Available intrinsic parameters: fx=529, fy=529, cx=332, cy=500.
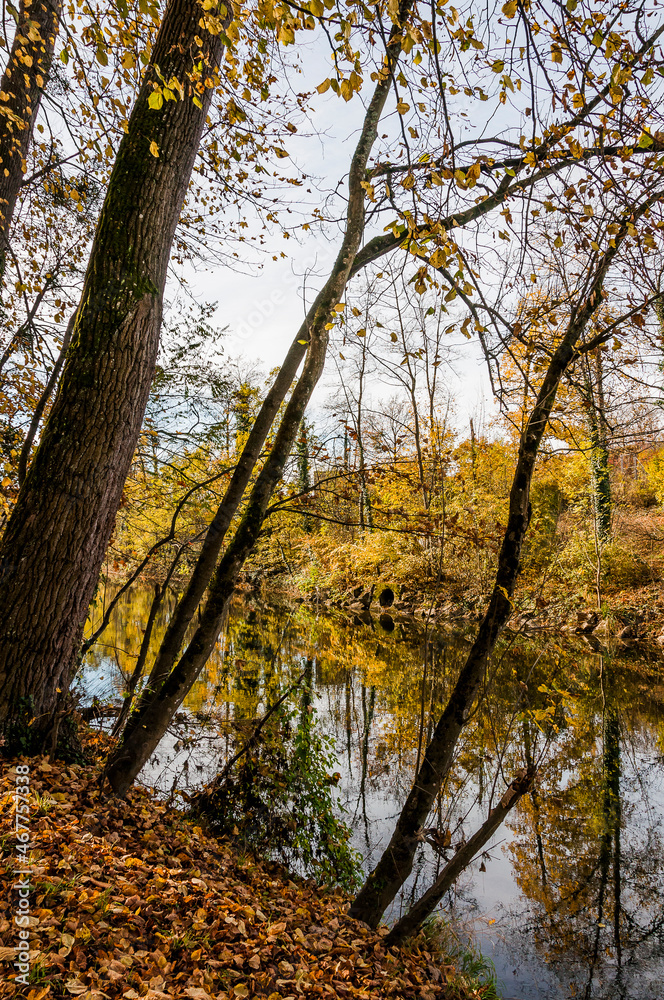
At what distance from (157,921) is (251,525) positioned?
96.1 inches

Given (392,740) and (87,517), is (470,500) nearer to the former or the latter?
(392,740)

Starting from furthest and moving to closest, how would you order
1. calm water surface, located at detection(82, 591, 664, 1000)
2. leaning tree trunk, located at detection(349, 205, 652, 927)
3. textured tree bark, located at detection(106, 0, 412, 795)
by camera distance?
calm water surface, located at detection(82, 591, 664, 1000), textured tree bark, located at detection(106, 0, 412, 795), leaning tree trunk, located at detection(349, 205, 652, 927)

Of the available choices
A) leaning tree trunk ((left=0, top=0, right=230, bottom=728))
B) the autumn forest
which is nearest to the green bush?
the autumn forest

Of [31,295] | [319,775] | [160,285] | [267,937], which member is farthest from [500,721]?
[31,295]

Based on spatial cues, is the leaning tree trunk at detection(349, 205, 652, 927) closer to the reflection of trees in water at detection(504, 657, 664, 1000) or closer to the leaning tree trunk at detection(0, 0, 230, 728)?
the reflection of trees in water at detection(504, 657, 664, 1000)

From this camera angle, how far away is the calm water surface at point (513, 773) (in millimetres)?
4086

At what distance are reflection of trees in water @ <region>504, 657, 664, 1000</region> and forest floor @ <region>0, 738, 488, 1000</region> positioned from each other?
109cm

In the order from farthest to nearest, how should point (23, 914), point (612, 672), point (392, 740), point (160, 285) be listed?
point (612, 672), point (392, 740), point (160, 285), point (23, 914)

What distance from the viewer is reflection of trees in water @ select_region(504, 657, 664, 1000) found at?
4004 millimetres

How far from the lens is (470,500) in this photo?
13859mm

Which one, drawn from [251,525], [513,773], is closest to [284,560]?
[251,525]

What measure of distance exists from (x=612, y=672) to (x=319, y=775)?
7158 millimetres

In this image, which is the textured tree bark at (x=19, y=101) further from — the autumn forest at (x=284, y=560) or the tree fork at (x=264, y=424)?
the tree fork at (x=264, y=424)

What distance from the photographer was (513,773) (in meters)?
6.13
